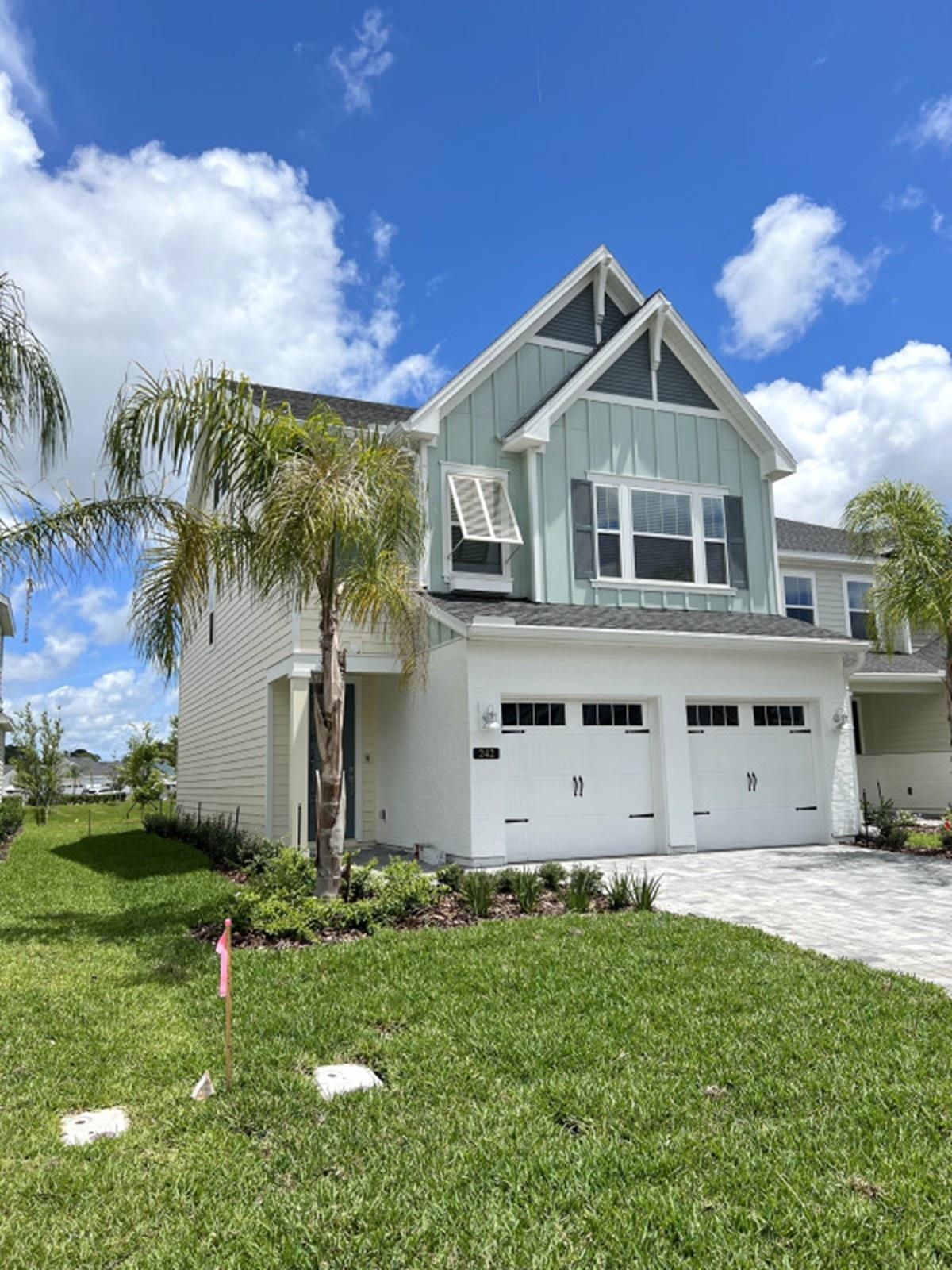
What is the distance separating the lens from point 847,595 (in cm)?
2184

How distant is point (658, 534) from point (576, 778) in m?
5.31

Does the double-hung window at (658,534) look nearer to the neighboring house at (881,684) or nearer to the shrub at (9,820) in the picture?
the neighboring house at (881,684)

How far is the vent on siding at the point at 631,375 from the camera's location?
1631 cm

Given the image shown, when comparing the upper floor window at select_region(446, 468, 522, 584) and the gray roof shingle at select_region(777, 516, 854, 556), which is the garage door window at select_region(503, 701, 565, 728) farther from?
the gray roof shingle at select_region(777, 516, 854, 556)

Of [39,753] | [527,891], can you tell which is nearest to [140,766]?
[39,753]

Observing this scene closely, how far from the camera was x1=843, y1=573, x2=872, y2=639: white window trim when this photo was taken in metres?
21.8

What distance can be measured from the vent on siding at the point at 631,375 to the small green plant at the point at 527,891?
1002 cm

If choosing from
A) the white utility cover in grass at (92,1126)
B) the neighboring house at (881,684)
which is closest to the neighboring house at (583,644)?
the neighboring house at (881,684)

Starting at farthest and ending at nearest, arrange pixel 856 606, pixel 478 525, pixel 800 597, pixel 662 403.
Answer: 1. pixel 856 606
2. pixel 800 597
3. pixel 662 403
4. pixel 478 525

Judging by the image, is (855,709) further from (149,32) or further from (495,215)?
(149,32)

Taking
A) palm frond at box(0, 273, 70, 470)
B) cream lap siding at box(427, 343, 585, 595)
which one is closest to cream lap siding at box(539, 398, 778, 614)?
cream lap siding at box(427, 343, 585, 595)

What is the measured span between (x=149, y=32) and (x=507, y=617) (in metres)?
9.12

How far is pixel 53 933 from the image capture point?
8.77 meters

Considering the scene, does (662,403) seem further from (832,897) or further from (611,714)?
(832,897)
